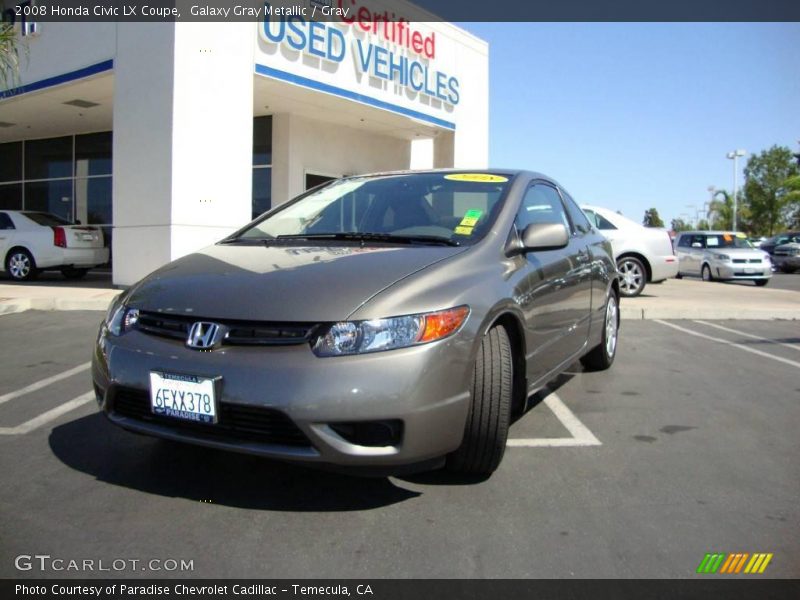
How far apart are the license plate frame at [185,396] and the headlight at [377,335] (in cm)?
44

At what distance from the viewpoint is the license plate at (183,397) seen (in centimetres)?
243

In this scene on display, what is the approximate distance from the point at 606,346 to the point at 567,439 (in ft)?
6.10

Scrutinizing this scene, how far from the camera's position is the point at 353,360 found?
7.73ft

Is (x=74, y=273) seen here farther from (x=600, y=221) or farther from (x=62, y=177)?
(x=600, y=221)

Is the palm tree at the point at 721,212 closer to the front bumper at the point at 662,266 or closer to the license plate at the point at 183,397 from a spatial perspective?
the front bumper at the point at 662,266

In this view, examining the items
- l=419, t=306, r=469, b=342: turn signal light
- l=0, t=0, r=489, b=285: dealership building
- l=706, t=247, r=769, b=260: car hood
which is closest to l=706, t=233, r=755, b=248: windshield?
l=706, t=247, r=769, b=260: car hood

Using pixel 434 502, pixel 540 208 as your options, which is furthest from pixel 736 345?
pixel 434 502

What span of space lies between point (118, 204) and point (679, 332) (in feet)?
28.2

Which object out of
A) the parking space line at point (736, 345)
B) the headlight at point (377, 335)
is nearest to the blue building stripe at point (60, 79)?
the parking space line at point (736, 345)

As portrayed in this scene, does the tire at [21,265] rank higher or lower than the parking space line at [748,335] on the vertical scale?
higher

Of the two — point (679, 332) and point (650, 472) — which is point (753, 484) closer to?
point (650, 472)

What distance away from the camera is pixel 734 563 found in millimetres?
2318

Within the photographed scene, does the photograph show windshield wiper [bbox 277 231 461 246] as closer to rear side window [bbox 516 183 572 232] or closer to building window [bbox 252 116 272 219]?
rear side window [bbox 516 183 572 232]

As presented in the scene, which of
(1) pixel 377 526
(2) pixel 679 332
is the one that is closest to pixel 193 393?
(1) pixel 377 526
